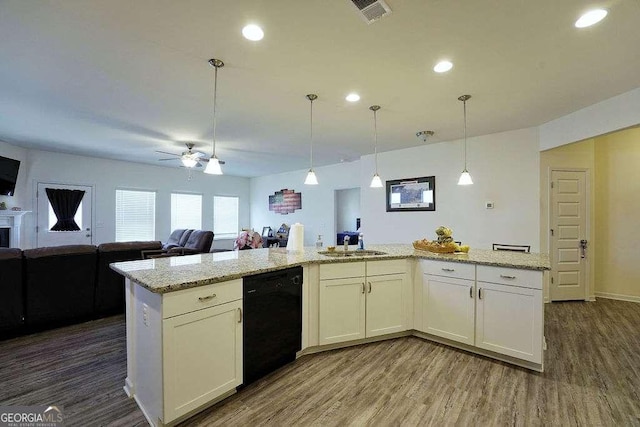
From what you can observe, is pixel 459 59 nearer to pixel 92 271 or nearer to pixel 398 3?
pixel 398 3

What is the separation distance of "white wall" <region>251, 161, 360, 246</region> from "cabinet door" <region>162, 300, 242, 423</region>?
16.9 feet

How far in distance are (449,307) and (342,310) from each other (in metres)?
1.02

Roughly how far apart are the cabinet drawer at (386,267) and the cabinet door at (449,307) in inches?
9.9

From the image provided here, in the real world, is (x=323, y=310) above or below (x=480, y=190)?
below

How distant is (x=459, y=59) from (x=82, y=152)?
6852 mm

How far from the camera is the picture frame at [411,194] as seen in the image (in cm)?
491

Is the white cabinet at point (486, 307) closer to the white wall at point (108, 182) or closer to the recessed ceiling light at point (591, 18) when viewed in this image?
the recessed ceiling light at point (591, 18)

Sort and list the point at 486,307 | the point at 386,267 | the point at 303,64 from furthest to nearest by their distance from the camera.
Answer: the point at 386,267 → the point at 486,307 → the point at 303,64

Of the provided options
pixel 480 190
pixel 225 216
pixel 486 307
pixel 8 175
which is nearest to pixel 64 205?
pixel 8 175

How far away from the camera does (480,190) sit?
14.6 feet

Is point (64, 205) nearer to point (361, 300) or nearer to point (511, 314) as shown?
point (361, 300)

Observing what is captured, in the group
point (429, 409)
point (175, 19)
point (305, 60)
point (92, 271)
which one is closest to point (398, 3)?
point (305, 60)

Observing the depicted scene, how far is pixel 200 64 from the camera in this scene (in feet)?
7.98

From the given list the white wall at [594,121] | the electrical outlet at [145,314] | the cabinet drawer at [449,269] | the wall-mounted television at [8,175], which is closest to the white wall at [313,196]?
the white wall at [594,121]
